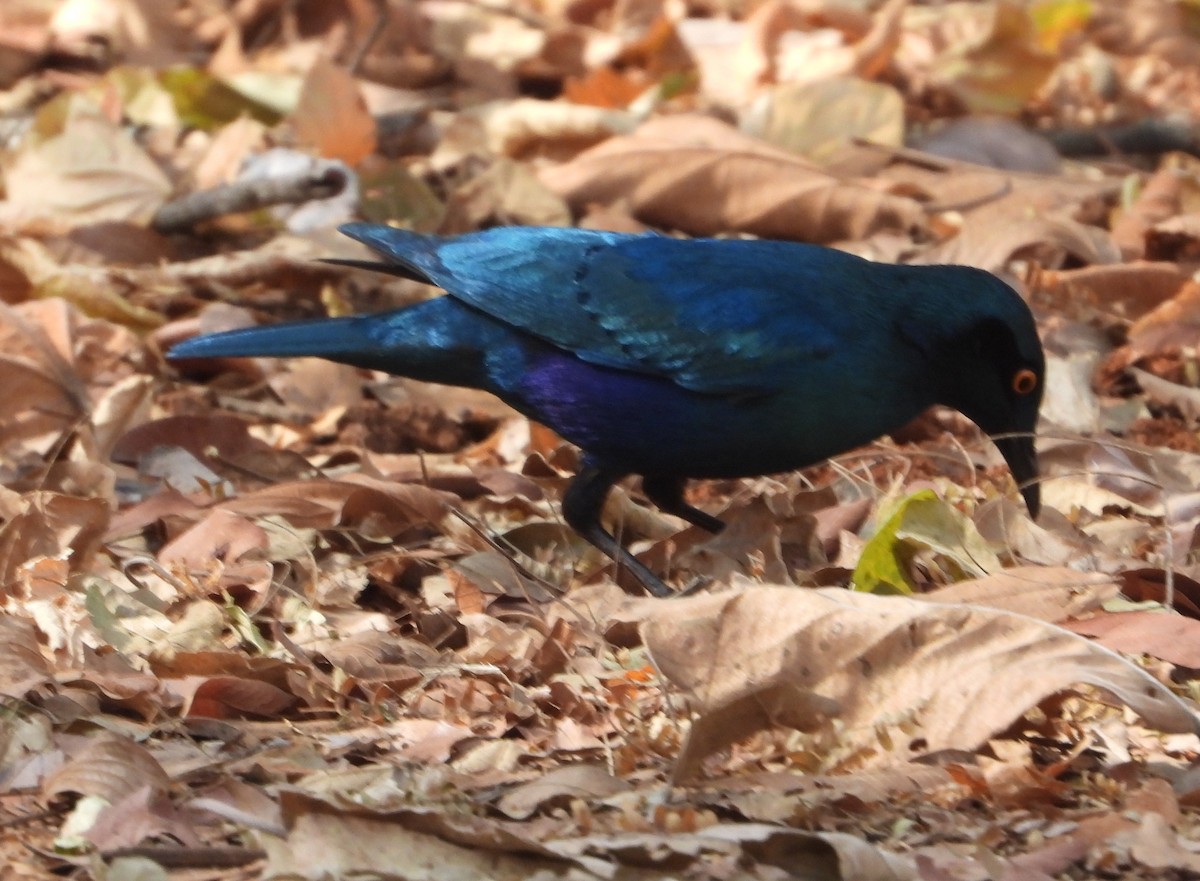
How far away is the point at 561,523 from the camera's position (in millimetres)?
4512

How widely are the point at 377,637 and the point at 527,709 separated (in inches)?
20.6

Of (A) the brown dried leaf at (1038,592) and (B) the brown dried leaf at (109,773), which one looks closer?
(B) the brown dried leaf at (109,773)

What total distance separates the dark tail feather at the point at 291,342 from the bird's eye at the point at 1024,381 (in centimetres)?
157

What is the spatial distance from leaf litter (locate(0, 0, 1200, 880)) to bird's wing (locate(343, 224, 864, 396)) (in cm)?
36

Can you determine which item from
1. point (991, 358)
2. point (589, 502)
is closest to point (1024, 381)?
point (991, 358)

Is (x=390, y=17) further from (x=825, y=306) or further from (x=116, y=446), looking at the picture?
(x=825, y=306)

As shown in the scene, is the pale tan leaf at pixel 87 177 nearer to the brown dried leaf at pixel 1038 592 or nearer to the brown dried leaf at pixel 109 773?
the brown dried leaf at pixel 109 773

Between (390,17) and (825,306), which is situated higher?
(825,306)

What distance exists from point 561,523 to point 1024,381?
1.18 metres

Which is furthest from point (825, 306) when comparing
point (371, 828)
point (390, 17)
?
point (390, 17)

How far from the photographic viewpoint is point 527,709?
322 centimetres

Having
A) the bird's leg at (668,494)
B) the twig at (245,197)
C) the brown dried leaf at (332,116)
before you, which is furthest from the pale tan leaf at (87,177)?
the bird's leg at (668,494)

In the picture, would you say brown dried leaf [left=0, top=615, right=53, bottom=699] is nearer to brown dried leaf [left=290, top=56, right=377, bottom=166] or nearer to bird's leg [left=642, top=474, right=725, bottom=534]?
bird's leg [left=642, top=474, right=725, bottom=534]

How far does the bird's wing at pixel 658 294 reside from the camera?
4.12m
